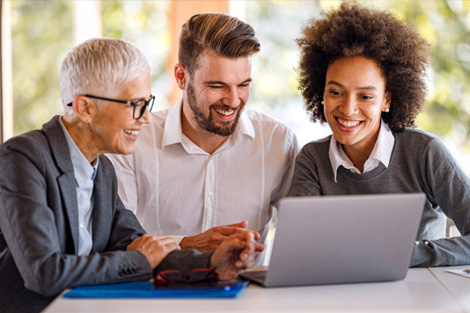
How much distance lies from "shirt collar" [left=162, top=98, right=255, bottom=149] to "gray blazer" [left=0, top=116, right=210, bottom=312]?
0.66 m

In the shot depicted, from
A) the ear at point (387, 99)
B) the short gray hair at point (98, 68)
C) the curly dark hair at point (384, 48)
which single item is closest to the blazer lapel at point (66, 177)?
the short gray hair at point (98, 68)

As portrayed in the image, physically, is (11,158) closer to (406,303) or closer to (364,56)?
(406,303)

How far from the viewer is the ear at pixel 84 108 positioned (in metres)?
1.83

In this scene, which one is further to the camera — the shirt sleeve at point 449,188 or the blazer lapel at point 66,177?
the shirt sleeve at point 449,188

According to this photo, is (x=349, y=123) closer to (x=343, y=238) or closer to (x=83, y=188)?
(x=343, y=238)

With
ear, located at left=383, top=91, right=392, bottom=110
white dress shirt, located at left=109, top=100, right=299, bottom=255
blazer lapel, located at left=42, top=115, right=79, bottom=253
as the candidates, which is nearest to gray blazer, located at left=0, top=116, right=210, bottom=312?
blazer lapel, located at left=42, top=115, right=79, bottom=253

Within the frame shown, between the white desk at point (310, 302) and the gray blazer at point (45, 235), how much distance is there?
0.11m

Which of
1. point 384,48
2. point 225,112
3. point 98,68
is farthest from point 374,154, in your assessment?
point 98,68

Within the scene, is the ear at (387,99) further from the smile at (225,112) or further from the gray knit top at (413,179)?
the smile at (225,112)

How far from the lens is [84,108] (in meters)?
1.84

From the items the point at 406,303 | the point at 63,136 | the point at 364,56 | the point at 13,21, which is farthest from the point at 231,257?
the point at 13,21

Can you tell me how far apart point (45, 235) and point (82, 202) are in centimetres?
29

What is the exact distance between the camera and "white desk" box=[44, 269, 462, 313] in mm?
1404

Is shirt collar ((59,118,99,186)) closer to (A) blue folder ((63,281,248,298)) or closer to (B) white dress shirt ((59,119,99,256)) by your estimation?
(B) white dress shirt ((59,119,99,256))
